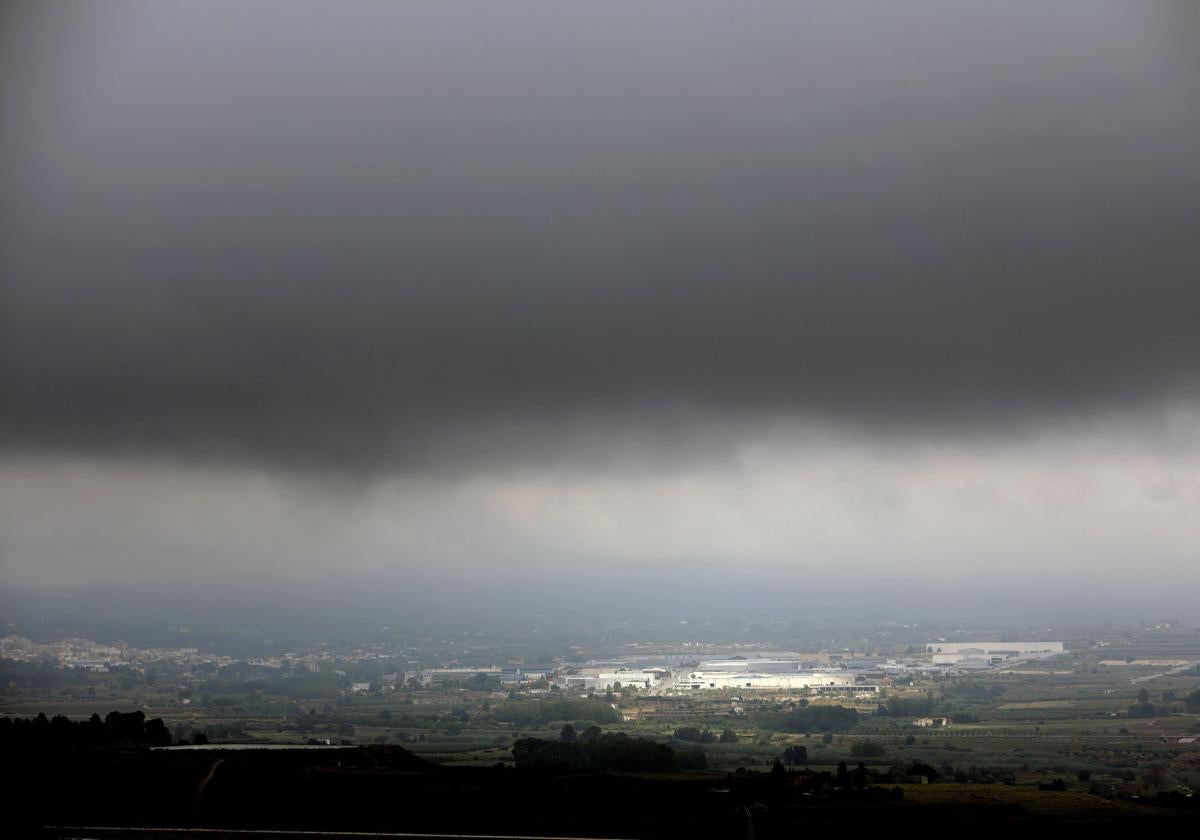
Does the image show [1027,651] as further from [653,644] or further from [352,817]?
[352,817]

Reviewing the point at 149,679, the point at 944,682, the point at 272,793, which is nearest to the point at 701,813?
the point at 272,793

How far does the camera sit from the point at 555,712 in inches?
2594

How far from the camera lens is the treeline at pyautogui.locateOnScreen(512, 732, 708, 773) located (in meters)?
41.6

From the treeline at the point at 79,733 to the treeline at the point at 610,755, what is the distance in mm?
13083

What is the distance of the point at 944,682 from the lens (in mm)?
81312

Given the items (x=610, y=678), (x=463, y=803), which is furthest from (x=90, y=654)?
(x=463, y=803)

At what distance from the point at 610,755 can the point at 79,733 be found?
1802cm

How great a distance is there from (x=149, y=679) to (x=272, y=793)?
61.1 m

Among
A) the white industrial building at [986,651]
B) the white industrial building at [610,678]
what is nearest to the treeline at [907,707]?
the white industrial building at [610,678]

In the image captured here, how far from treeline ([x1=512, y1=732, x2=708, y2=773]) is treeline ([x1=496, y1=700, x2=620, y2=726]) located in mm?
15917

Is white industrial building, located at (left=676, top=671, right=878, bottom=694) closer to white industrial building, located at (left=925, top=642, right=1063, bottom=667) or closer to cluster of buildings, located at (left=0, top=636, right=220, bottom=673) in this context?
white industrial building, located at (left=925, top=642, right=1063, bottom=667)

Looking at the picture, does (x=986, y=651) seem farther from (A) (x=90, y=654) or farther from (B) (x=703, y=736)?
(A) (x=90, y=654)

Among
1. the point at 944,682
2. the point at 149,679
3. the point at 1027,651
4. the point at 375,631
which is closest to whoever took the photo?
the point at 944,682

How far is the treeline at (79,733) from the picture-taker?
118 feet
